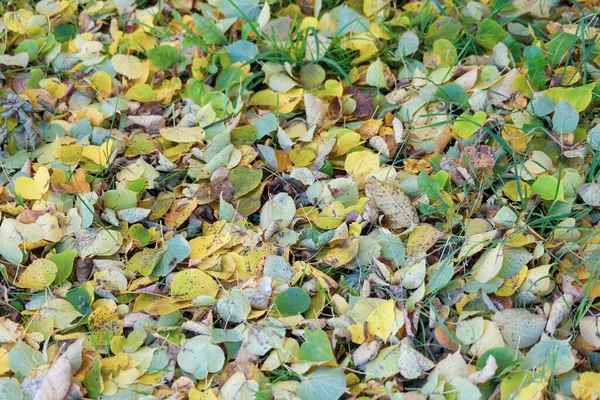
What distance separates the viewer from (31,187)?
1514 mm

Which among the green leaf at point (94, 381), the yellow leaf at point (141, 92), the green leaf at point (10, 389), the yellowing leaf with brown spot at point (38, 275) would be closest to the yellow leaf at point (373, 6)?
the yellow leaf at point (141, 92)

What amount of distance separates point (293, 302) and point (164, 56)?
848 mm

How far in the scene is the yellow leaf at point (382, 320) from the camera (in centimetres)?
124

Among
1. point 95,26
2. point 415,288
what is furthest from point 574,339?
point 95,26

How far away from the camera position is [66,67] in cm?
185

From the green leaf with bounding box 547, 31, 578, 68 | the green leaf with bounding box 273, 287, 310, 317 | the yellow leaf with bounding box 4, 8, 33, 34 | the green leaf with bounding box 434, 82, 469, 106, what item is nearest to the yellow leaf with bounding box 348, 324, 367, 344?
the green leaf with bounding box 273, 287, 310, 317

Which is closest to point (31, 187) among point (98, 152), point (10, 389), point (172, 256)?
point (98, 152)

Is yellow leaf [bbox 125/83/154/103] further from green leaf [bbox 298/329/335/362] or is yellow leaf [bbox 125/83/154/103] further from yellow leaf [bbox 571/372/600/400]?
yellow leaf [bbox 571/372/600/400]

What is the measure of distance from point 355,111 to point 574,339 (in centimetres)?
76

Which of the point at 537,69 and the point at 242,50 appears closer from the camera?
the point at 537,69

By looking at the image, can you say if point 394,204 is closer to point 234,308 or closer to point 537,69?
point 234,308

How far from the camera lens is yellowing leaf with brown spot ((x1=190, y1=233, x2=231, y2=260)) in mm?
1406

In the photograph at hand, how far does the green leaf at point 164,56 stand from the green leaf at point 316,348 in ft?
3.03

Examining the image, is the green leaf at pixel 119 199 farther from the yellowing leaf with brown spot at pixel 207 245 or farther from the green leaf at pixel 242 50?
the green leaf at pixel 242 50
